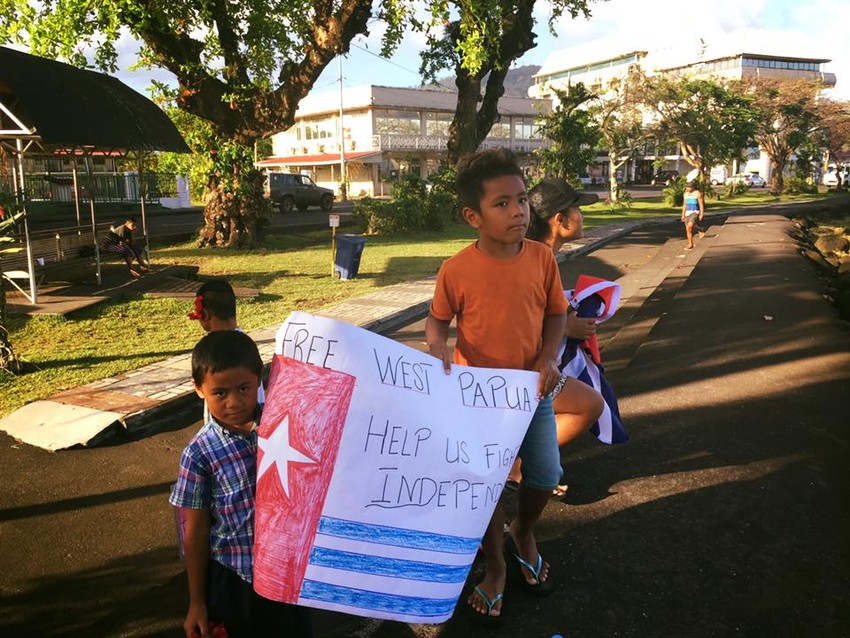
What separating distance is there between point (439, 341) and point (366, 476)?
0.70 m

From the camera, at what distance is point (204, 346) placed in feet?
6.76

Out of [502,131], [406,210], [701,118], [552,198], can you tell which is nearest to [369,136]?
[502,131]

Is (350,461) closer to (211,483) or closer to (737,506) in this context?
(211,483)

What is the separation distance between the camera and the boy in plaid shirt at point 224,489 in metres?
2.00

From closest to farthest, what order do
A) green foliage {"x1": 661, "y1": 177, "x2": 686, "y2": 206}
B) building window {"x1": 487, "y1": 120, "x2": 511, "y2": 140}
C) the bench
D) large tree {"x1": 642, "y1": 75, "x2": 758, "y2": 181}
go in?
the bench < green foliage {"x1": 661, "y1": 177, "x2": 686, "y2": 206} < large tree {"x1": 642, "y1": 75, "x2": 758, "y2": 181} < building window {"x1": 487, "y1": 120, "x2": 511, "y2": 140}

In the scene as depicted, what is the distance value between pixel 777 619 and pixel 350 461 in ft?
6.61

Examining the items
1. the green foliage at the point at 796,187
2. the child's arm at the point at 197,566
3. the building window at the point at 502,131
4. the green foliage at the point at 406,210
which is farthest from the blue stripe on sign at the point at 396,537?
the building window at the point at 502,131

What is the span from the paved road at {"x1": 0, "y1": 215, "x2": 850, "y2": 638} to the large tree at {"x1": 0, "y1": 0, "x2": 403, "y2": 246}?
459 inches

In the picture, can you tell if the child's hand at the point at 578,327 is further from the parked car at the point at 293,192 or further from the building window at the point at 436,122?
the building window at the point at 436,122

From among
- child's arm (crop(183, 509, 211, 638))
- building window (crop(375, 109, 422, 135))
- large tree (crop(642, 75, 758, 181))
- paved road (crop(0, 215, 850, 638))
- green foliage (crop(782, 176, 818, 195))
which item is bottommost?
paved road (crop(0, 215, 850, 638))

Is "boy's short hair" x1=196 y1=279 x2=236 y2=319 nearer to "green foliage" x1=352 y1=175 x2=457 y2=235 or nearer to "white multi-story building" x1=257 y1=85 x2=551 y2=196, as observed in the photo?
"green foliage" x1=352 y1=175 x2=457 y2=235

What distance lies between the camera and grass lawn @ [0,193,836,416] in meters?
6.49

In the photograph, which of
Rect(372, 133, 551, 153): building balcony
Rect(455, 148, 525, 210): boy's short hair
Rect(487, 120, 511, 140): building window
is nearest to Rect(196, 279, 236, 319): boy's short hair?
Rect(455, 148, 525, 210): boy's short hair

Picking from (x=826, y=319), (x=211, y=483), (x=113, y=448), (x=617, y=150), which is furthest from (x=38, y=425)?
(x=617, y=150)
